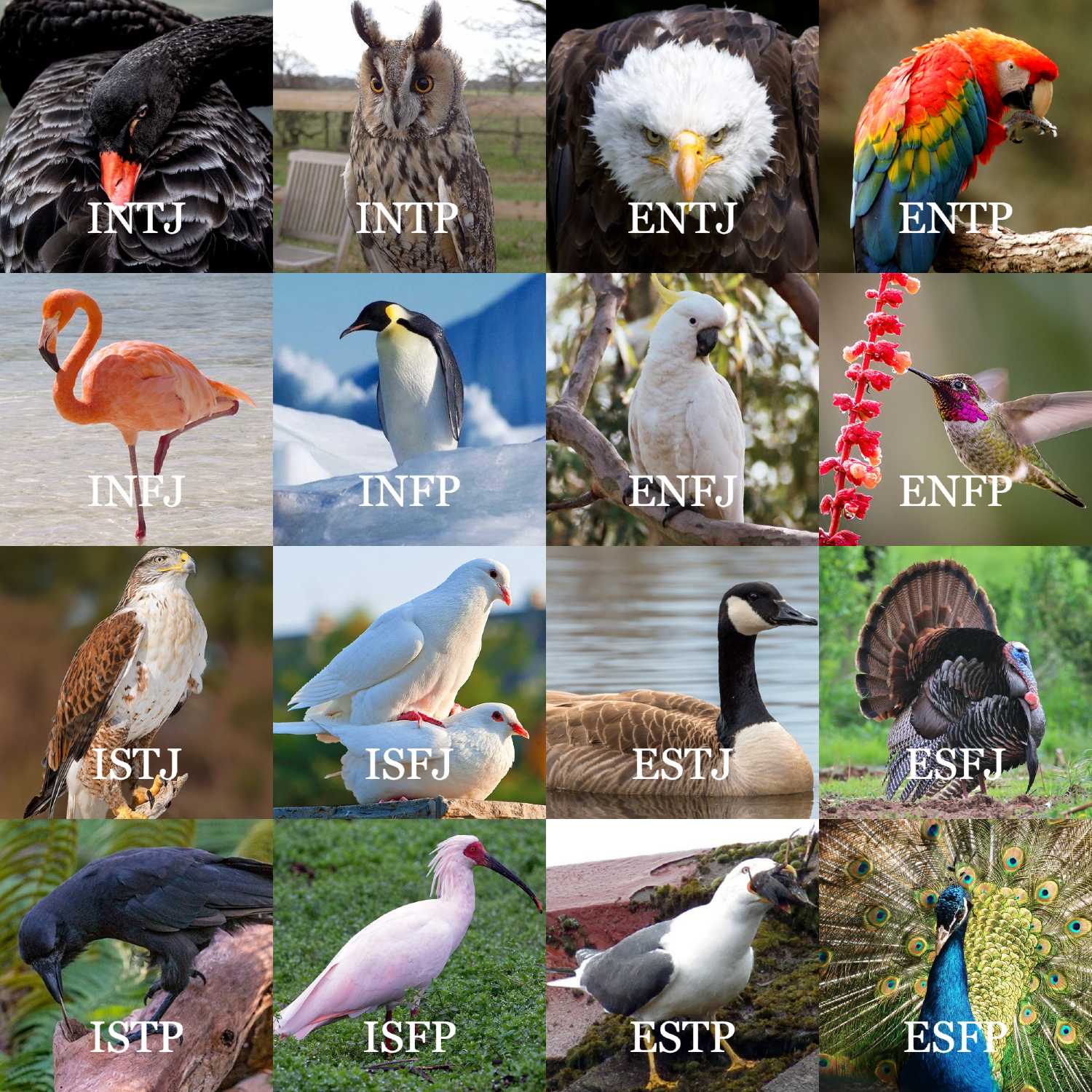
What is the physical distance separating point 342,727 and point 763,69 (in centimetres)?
192

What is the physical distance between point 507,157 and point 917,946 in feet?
7.20

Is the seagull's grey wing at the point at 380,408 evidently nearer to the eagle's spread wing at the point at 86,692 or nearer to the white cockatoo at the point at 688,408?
the white cockatoo at the point at 688,408

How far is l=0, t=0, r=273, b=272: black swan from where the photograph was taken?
3.37 metres

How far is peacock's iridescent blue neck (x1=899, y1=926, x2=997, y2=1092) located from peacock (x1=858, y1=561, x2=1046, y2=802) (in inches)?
15.9

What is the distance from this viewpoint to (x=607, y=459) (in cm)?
342

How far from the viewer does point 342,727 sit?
337 cm

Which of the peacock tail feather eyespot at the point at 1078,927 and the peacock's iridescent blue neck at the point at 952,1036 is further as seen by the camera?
the peacock tail feather eyespot at the point at 1078,927

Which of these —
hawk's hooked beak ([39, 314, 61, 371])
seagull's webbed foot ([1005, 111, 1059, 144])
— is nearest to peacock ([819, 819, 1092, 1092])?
seagull's webbed foot ([1005, 111, 1059, 144])

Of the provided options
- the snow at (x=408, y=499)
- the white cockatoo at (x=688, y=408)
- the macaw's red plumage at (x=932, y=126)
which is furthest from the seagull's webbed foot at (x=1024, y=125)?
the snow at (x=408, y=499)

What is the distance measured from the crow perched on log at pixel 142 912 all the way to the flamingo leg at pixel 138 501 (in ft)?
2.54

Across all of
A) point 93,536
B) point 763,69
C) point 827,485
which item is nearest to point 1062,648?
point 827,485

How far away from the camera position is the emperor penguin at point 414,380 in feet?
11.1

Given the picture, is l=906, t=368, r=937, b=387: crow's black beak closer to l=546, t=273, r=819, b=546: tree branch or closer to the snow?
l=546, t=273, r=819, b=546: tree branch

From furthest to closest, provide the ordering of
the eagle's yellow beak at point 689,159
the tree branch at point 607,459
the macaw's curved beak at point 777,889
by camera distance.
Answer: the tree branch at point 607,459, the eagle's yellow beak at point 689,159, the macaw's curved beak at point 777,889
